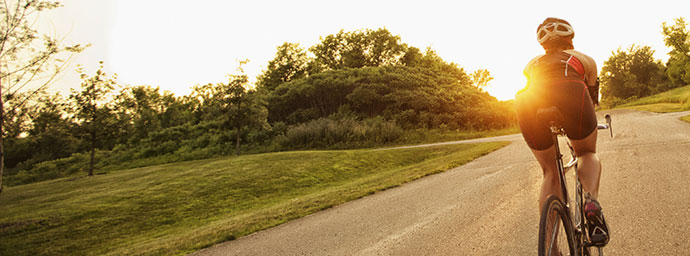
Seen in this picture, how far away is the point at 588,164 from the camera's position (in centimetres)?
275

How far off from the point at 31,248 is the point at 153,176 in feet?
31.5

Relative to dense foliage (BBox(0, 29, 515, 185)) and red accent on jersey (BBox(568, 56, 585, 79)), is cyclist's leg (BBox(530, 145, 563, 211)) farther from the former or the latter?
dense foliage (BBox(0, 29, 515, 185))

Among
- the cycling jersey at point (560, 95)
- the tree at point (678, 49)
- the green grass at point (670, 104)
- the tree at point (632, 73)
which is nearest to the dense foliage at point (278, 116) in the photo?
the green grass at point (670, 104)

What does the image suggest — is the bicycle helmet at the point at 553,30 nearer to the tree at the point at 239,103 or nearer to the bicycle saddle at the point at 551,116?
the bicycle saddle at the point at 551,116

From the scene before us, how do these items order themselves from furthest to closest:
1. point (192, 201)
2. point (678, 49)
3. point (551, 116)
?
point (678, 49) < point (192, 201) < point (551, 116)

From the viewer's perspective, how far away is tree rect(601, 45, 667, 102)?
65.2m

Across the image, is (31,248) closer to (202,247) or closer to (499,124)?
(202,247)

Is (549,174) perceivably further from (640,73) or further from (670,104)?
(640,73)

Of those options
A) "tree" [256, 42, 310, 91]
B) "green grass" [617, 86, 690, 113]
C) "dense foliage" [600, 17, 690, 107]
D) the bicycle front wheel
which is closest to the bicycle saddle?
the bicycle front wheel

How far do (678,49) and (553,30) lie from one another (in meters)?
74.1

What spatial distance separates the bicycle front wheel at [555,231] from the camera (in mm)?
2209

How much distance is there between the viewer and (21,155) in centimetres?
4759

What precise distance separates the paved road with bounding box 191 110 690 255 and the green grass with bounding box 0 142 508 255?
1.46 meters

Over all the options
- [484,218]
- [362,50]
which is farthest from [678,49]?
[484,218]
